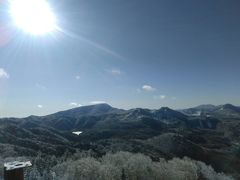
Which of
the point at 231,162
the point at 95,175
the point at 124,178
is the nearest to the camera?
the point at 95,175

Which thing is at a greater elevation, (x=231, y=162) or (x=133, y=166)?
(x=133, y=166)

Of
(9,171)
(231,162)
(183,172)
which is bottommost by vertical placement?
(231,162)

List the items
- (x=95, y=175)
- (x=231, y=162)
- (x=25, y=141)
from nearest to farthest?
(x=95, y=175) < (x=231, y=162) < (x=25, y=141)

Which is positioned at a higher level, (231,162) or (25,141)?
(25,141)

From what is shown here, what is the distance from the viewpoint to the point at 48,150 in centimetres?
16888

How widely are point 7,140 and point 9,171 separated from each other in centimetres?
20782

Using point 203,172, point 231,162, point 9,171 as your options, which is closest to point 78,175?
point 203,172

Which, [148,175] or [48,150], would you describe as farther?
[48,150]

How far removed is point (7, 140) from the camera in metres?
192

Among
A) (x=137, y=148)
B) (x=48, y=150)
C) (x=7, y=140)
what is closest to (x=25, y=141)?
(x=7, y=140)

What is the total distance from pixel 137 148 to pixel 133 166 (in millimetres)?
111372

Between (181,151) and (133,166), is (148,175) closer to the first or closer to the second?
(133,166)

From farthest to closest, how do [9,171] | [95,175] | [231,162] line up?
[231,162] → [95,175] → [9,171]

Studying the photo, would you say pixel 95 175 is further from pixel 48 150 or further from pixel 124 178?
pixel 48 150
